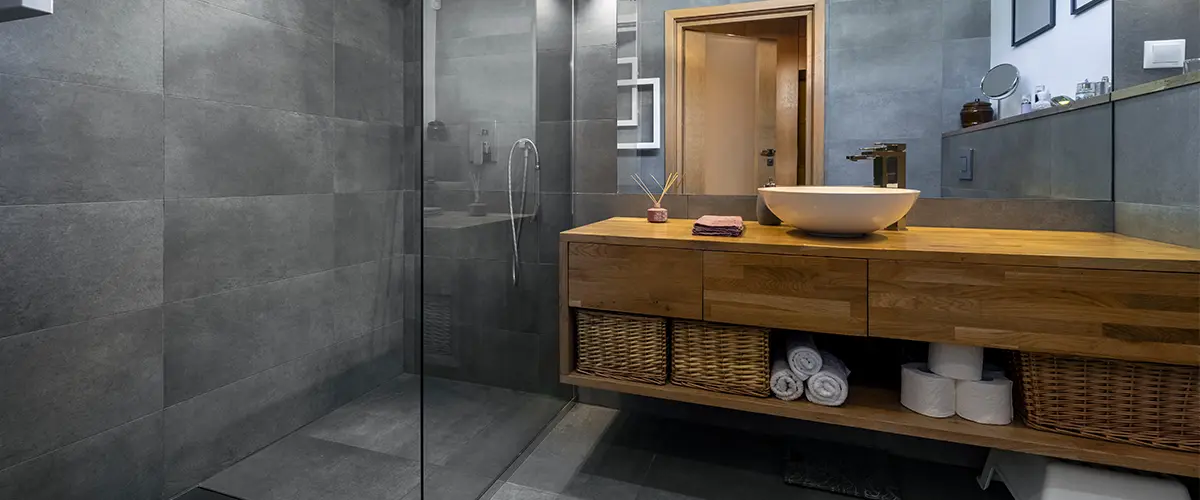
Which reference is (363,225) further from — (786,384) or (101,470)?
(786,384)

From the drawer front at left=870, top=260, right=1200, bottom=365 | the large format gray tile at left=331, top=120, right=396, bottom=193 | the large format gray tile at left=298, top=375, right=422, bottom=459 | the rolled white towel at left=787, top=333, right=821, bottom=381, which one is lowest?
the large format gray tile at left=298, top=375, right=422, bottom=459

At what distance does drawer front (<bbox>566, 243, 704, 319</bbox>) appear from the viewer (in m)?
1.73

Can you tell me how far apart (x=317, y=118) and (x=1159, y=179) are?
2.89 meters

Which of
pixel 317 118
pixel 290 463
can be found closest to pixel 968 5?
pixel 317 118

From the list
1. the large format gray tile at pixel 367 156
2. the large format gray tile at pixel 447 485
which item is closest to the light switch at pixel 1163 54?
the large format gray tile at pixel 447 485

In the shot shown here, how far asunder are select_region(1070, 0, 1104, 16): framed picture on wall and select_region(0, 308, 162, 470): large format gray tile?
3.03m

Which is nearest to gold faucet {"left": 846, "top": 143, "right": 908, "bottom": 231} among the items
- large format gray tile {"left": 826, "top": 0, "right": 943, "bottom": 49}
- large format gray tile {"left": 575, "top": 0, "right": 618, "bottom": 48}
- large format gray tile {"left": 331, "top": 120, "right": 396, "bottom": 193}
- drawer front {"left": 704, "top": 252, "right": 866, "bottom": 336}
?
large format gray tile {"left": 826, "top": 0, "right": 943, "bottom": 49}

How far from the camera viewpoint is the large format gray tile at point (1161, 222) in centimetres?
148

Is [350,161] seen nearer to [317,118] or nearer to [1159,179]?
[317,118]

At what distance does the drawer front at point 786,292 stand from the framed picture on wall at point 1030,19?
1.05 meters

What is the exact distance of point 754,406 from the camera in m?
1.70

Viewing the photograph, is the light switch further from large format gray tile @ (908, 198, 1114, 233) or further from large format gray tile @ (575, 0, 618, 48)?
large format gray tile @ (575, 0, 618, 48)

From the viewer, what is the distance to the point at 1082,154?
1825 mm

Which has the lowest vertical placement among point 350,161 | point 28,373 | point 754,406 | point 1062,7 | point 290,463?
point 290,463
